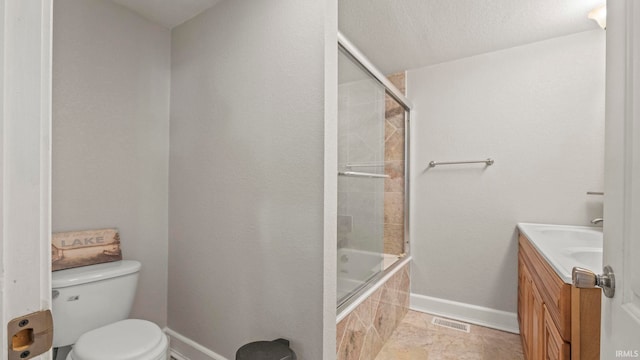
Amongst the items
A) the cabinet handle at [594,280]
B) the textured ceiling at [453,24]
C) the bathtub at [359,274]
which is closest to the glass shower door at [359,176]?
the bathtub at [359,274]

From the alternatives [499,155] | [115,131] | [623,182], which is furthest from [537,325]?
[115,131]

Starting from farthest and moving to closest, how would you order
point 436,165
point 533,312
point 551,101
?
point 436,165 < point 551,101 < point 533,312

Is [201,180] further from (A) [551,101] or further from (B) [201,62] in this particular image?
(A) [551,101]

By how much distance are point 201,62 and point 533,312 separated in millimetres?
2337

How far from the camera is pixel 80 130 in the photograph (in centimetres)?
161

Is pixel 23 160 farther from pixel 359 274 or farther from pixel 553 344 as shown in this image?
pixel 359 274

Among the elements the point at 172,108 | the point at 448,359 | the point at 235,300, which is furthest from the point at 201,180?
the point at 448,359

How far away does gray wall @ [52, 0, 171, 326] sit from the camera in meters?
1.55

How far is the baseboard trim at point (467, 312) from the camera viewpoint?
2316 mm

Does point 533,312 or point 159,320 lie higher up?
point 533,312

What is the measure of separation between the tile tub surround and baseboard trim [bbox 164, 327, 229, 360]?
705 millimetres

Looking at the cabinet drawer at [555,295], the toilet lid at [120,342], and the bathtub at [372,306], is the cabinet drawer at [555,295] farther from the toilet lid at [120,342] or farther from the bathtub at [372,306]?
the toilet lid at [120,342]

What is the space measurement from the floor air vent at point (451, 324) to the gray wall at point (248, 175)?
62.1 inches

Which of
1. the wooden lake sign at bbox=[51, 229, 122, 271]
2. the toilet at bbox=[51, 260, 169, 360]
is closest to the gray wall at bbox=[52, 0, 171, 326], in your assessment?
the wooden lake sign at bbox=[51, 229, 122, 271]
